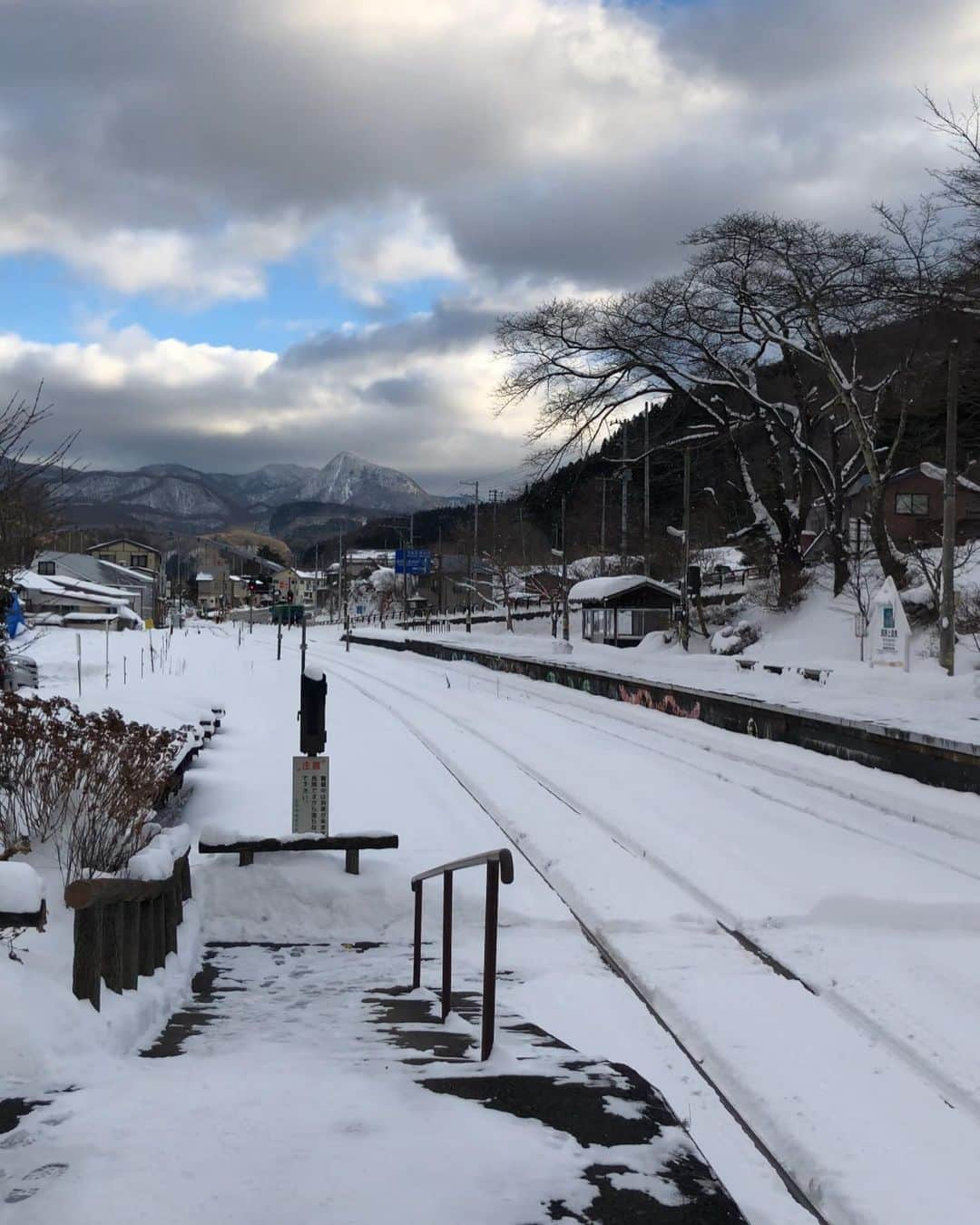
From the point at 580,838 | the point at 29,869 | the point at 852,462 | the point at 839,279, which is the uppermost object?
the point at 839,279

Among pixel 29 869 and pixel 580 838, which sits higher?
pixel 29 869

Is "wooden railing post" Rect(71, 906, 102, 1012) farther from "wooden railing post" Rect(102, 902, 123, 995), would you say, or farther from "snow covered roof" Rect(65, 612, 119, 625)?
"snow covered roof" Rect(65, 612, 119, 625)

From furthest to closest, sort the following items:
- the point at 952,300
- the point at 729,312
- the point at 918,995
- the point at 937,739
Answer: the point at 729,312 < the point at 952,300 < the point at 937,739 < the point at 918,995

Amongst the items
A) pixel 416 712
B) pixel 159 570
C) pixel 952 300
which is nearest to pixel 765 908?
pixel 416 712

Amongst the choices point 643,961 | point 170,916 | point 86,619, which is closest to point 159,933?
point 170,916

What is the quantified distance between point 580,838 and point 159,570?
535 feet

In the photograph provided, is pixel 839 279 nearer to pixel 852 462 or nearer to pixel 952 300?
pixel 952 300

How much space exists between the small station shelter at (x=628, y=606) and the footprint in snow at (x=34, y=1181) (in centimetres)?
4645

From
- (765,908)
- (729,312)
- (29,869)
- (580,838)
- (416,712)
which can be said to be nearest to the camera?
(29,869)

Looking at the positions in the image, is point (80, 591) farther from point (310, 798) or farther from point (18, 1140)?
point (18, 1140)

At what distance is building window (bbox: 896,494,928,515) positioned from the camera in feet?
220

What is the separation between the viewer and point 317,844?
9492 mm

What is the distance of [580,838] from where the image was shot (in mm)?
11836

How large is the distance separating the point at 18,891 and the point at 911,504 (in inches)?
2675
